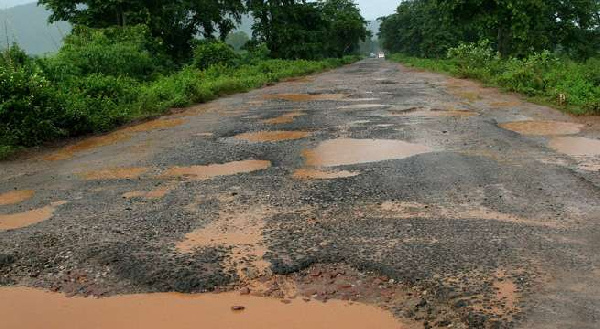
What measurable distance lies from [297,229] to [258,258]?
0.55 meters

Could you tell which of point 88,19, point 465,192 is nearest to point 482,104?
point 465,192

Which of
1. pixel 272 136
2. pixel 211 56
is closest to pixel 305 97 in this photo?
pixel 272 136

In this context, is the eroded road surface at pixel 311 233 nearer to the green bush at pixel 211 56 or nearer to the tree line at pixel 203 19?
the green bush at pixel 211 56

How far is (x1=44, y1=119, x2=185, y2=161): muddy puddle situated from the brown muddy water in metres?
4.62

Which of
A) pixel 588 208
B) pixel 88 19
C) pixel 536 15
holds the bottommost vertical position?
pixel 588 208

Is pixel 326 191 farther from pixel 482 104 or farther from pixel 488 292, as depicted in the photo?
pixel 482 104

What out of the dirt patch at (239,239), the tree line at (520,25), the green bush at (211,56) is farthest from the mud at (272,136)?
the tree line at (520,25)

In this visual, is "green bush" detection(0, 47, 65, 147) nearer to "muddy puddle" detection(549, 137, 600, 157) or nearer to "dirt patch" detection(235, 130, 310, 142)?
"dirt patch" detection(235, 130, 310, 142)

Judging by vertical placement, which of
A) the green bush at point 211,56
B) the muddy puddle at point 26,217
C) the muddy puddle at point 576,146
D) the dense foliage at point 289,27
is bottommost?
the muddy puddle at point 576,146

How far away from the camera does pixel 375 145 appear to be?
675 centimetres

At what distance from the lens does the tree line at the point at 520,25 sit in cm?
2041

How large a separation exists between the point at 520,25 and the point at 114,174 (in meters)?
18.8

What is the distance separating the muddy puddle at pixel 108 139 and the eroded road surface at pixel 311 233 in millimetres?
161

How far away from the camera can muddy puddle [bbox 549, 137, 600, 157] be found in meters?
6.09
